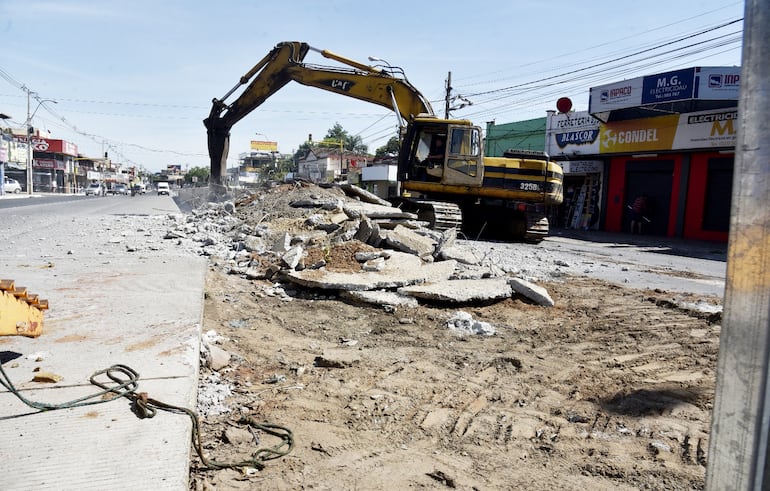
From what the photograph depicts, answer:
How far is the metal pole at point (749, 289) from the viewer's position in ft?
3.86

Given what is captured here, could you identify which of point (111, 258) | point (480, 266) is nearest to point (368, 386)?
point (480, 266)

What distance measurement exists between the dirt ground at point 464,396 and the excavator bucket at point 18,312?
134 cm

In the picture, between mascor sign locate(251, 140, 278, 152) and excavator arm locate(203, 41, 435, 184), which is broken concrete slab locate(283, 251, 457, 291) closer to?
excavator arm locate(203, 41, 435, 184)

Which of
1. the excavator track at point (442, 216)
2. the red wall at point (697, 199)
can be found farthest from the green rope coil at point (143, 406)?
the red wall at point (697, 199)

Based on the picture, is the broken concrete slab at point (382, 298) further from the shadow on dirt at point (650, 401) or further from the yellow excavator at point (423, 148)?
the yellow excavator at point (423, 148)

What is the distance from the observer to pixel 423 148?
15.1 meters

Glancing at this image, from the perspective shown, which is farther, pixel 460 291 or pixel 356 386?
pixel 460 291

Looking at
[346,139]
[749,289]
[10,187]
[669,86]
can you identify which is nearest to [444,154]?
[669,86]

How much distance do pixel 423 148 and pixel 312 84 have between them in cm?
377

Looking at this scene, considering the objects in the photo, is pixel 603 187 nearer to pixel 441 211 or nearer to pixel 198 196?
pixel 441 211

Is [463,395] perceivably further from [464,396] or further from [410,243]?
[410,243]

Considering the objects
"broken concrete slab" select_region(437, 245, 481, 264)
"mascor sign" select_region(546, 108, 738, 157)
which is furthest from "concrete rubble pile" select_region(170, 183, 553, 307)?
"mascor sign" select_region(546, 108, 738, 157)

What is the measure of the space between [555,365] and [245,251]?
6.30 m

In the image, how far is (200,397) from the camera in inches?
144
